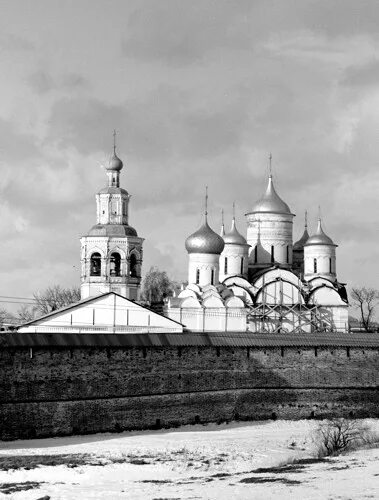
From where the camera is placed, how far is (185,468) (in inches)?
831

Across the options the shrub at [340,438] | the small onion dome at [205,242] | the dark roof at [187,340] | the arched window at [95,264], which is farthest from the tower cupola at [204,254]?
the shrub at [340,438]

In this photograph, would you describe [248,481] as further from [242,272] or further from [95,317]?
[242,272]

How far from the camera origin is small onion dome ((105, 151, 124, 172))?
3856cm

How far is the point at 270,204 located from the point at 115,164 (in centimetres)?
727

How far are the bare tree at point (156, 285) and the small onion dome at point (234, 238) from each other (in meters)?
14.7

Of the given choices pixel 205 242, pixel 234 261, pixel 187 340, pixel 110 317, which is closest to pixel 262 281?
pixel 234 261

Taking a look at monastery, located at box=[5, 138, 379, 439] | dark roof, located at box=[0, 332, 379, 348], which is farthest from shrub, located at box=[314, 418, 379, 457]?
dark roof, located at box=[0, 332, 379, 348]

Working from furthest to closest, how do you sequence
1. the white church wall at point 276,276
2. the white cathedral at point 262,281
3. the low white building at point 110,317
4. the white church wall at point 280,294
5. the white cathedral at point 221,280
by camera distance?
the white church wall at point 276,276, the white church wall at point 280,294, the white cathedral at point 262,281, the white cathedral at point 221,280, the low white building at point 110,317

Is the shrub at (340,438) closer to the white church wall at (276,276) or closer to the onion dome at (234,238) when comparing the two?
the white church wall at (276,276)

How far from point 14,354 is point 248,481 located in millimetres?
7381

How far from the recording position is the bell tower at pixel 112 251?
3744cm

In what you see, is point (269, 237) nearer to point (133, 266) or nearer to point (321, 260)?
point (321, 260)

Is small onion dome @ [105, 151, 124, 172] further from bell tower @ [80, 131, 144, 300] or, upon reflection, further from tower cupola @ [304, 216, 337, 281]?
tower cupola @ [304, 216, 337, 281]

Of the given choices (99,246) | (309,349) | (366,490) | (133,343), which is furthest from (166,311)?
(366,490)
